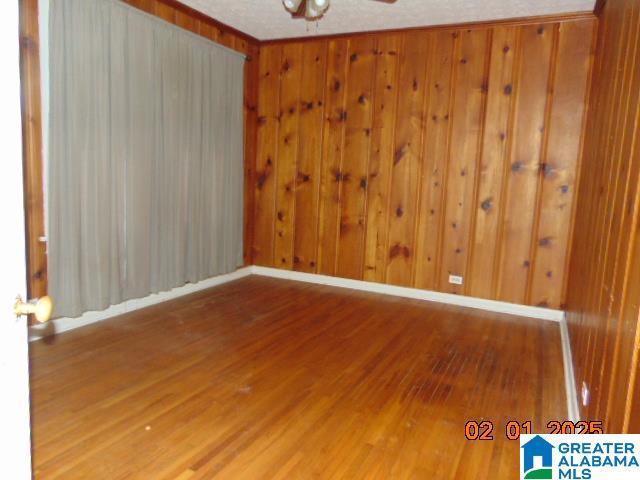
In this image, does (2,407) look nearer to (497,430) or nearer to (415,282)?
(497,430)

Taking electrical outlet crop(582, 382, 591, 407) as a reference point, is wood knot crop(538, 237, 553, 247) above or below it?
above

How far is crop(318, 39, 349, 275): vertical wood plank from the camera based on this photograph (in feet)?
16.3

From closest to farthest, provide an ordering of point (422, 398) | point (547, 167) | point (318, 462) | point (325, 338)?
1. point (318, 462)
2. point (422, 398)
3. point (325, 338)
4. point (547, 167)

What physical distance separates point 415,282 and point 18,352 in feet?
13.6

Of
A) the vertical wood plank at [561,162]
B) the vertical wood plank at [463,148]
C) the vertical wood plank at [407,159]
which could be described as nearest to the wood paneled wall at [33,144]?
the vertical wood plank at [407,159]

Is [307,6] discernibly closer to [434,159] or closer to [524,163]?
[434,159]

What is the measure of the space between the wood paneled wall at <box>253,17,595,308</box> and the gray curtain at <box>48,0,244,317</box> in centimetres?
67

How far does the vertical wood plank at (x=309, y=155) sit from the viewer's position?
16.6 ft

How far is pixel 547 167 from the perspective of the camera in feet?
13.8

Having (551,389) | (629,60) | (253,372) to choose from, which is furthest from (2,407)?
(551,389)

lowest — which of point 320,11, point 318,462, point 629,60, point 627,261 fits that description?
point 318,462

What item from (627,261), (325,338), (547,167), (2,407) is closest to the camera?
(2,407)
